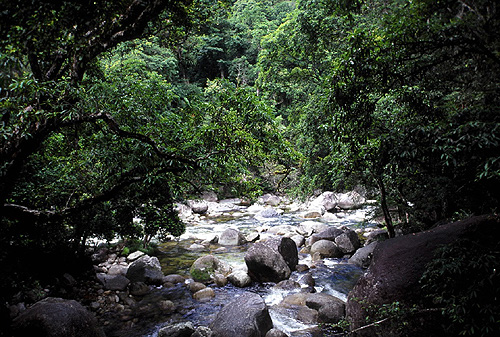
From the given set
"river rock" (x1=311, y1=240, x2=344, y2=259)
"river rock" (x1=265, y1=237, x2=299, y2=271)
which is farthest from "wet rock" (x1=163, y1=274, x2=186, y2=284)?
"river rock" (x1=311, y1=240, x2=344, y2=259)

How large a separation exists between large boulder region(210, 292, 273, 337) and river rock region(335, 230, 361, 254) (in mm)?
6420

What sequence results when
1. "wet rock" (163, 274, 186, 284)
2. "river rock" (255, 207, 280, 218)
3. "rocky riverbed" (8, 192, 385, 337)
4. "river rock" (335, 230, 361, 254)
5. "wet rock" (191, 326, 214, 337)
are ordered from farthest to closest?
"river rock" (255, 207, 280, 218), "river rock" (335, 230, 361, 254), "wet rock" (163, 274, 186, 284), "rocky riverbed" (8, 192, 385, 337), "wet rock" (191, 326, 214, 337)

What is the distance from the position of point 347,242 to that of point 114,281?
8.96 metres

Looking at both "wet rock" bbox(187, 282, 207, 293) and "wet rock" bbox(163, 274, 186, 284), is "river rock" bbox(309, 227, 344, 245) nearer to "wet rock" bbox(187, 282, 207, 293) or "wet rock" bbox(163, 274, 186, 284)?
"wet rock" bbox(187, 282, 207, 293)

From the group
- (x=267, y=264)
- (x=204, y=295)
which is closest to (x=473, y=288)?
(x=267, y=264)

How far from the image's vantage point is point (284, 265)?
9047 mm

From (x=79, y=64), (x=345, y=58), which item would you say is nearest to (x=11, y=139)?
(x=79, y=64)

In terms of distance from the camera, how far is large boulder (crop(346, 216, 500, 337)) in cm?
421

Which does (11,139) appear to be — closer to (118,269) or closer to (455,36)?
(455,36)

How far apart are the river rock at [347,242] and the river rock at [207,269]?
193 inches

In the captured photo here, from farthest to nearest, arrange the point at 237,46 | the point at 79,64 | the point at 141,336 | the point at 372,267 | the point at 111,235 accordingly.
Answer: the point at 237,46
the point at 111,235
the point at 141,336
the point at 372,267
the point at 79,64

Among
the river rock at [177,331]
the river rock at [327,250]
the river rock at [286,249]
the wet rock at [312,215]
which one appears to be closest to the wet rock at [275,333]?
the river rock at [177,331]

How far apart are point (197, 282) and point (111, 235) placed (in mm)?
3192

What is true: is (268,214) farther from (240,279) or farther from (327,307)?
(327,307)
